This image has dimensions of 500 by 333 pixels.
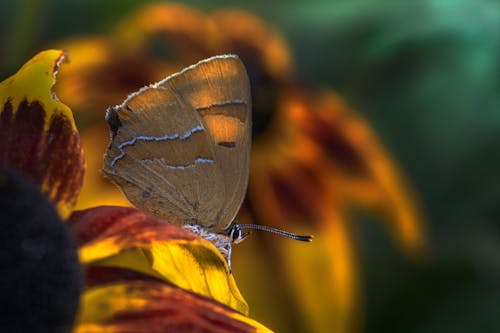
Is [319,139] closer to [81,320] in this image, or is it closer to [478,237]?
[478,237]

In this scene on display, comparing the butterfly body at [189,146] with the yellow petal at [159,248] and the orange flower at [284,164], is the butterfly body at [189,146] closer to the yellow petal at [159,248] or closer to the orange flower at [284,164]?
the yellow petal at [159,248]

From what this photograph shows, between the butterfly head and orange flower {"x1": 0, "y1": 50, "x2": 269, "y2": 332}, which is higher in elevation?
the butterfly head

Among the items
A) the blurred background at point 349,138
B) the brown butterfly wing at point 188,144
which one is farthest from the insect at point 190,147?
the blurred background at point 349,138

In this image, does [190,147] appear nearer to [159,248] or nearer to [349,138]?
[159,248]

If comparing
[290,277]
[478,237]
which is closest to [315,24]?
[478,237]

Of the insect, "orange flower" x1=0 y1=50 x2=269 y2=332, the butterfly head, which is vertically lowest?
"orange flower" x1=0 y1=50 x2=269 y2=332

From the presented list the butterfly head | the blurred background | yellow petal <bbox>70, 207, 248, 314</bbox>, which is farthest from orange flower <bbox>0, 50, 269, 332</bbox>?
the blurred background

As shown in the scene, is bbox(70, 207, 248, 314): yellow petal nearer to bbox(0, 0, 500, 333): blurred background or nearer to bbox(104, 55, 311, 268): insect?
bbox(104, 55, 311, 268): insect
